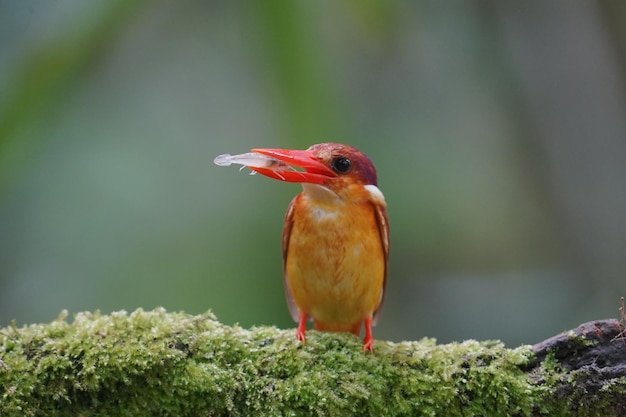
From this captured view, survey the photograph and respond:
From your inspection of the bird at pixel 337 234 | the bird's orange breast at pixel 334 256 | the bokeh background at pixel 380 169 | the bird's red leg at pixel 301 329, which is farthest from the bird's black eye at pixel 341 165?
the bird's red leg at pixel 301 329

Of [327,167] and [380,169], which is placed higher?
[380,169]

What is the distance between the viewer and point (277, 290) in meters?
2.90

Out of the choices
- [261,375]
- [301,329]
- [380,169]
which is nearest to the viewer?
[261,375]

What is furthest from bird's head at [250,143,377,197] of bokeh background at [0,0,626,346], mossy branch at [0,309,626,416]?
mossy branch at [0,309,626,416]

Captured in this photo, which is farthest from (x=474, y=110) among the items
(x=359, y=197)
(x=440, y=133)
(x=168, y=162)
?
(x=359, y=197)

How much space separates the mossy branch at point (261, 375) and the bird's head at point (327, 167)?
49 cm

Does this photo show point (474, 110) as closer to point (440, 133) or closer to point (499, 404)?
point (440, 133)

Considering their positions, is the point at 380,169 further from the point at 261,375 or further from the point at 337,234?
the point at 261,375

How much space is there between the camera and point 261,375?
1803 mm

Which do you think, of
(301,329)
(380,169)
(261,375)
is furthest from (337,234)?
(380,169)

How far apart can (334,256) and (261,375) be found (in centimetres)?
50

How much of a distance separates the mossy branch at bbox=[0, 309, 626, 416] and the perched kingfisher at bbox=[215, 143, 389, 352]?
0.91 feet

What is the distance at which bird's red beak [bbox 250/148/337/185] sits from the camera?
77.1 inches

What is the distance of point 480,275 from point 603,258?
28.7 inches
